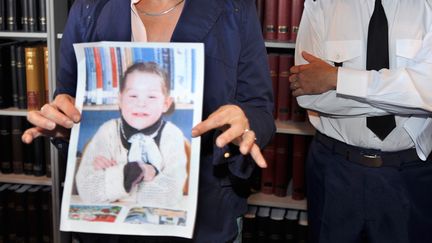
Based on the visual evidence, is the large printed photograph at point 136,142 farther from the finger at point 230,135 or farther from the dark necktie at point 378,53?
the dark necktie at point 378,53

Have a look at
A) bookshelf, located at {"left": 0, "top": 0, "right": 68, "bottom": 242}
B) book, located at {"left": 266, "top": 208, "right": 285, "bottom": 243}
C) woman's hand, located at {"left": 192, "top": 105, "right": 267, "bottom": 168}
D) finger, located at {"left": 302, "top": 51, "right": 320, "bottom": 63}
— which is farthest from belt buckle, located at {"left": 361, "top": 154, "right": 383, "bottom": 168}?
bookshelf, located at {"left": 0, "top": 0, "right": 68, "bottom": 242}

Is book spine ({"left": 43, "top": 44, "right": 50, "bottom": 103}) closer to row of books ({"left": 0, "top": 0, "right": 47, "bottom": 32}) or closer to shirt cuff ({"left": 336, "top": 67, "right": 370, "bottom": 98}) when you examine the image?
row of books ({"left": 0, "top": 0, "right": 47, "bottom": 32})

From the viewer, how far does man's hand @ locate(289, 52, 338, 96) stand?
1748mm

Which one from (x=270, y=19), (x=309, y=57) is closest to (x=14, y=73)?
(x=270, y=19)

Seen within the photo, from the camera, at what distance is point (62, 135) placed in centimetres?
101

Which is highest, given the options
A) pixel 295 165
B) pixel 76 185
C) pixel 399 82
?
pixel 399 82

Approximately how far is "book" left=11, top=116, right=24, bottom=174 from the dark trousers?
1418mm

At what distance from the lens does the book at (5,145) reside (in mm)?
2564

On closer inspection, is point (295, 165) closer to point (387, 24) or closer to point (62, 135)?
point (387, 24)

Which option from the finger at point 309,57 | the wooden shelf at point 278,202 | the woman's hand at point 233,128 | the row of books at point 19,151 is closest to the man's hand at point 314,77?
the finger at point 309,57

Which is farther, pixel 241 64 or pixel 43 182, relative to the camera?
pixel 43 182

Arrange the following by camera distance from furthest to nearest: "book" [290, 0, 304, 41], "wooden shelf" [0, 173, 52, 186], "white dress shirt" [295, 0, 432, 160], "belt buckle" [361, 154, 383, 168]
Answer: "wooden shelf" [0, 173, 52, 186], "book" [290, 0, 304, 41], "belt buckle" [361, 154, 383, 168], "white dress shirt" [295, 0, 432, 160]

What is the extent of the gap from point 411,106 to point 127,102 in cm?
105

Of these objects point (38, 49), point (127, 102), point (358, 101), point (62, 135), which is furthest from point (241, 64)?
point (38, 49)
